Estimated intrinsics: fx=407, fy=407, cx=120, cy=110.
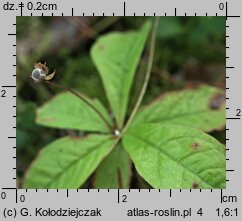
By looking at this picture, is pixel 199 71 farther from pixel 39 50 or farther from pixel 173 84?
pixel 39 50

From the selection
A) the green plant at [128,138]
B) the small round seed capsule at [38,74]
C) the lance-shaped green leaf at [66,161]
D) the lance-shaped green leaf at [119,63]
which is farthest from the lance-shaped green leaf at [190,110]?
the small round seed capsule at [38,74]

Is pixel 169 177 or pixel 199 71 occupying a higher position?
pixel 199 71

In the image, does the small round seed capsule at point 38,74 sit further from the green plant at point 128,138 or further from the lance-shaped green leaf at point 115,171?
the lance-shaped green leaf at point 115,171

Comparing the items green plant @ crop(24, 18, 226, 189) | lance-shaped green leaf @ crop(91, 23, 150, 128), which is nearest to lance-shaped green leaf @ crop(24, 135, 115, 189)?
green plant @ crop(24, 18, 226, 189)

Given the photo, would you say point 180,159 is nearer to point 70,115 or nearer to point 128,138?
point 128,138

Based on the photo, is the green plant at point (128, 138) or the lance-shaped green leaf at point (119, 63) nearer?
the green plant at point (128, 138)

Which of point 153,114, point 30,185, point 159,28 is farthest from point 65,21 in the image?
point 30,185
